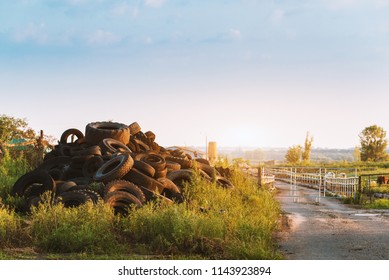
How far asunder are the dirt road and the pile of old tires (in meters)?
2.81

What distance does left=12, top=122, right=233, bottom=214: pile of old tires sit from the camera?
39.3ft

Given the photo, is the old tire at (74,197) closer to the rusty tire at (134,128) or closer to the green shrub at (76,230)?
the green shrub at (76,230)

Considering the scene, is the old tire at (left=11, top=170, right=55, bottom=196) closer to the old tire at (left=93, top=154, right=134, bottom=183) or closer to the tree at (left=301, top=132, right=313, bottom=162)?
the old tire at (left=93, top=154, right=134, bottom=183)

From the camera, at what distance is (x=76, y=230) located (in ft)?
32.4

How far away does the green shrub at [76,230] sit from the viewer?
9.46 meters

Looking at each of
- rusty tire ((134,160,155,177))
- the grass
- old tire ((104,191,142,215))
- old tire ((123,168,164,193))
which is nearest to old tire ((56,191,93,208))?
old tire ((104,191,142,215))

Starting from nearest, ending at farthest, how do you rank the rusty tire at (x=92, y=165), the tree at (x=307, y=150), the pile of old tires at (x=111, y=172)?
the pile of old tires at (x=111, y=172) → the rusty tire at (x=92, y=165) → the tree at (x=307, y=150)

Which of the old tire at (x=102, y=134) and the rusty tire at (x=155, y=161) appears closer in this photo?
the rusty tire at (x=155, y=161)

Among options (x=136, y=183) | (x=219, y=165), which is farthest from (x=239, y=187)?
(x=136, y=183)

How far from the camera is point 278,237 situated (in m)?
11.2

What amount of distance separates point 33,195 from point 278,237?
6689 millimetres

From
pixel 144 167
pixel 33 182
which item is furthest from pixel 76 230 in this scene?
pixel 33 182

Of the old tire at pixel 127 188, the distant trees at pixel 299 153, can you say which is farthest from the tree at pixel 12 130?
the distant trees at pixel 299 153

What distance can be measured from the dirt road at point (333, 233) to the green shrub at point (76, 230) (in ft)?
11.2
